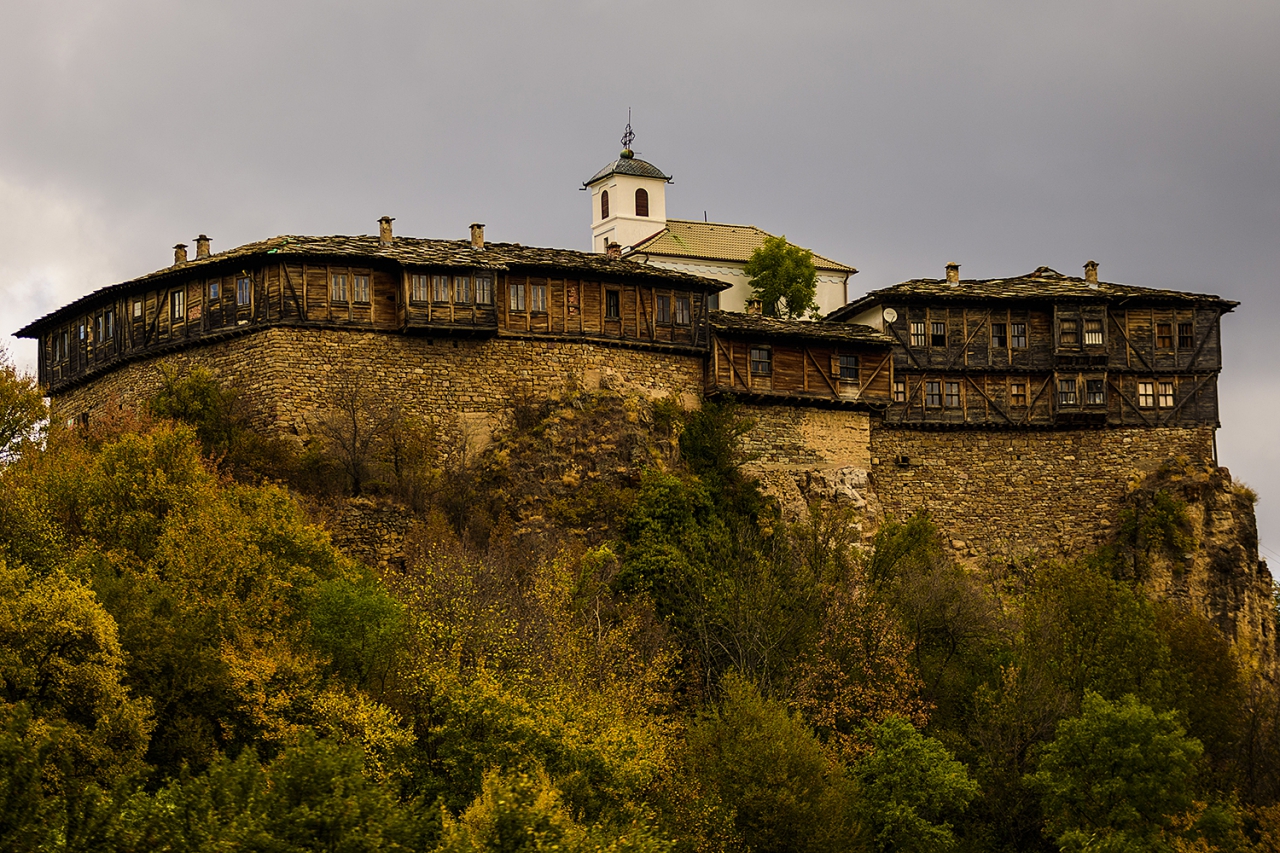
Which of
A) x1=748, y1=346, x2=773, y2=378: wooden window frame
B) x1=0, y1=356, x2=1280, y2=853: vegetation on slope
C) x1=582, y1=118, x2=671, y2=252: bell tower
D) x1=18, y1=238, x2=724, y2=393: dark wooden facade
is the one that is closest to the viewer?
x1=0, y1=356, x2=1280, y2=853: vegetation on slope

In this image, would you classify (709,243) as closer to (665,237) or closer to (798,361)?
(665,237)

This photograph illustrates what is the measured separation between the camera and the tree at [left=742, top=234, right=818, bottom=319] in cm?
7638

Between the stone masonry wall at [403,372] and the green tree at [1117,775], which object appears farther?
the stone masonry wall at [403,372]

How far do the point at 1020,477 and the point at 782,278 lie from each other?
52.3ft

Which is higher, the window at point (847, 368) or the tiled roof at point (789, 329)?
the tiled roof at point (789, 329)

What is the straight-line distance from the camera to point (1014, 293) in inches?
2621

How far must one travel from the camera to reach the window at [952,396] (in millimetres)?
65438

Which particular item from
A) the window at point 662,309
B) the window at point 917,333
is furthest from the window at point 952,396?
the window at point 662,309

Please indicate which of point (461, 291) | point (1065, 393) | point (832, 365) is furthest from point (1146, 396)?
point (461, 291)

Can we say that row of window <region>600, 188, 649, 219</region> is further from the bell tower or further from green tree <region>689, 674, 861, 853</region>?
green tree <region>689, 674, 861, 853</region>

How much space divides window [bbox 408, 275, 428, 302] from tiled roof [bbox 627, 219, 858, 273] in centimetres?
2328

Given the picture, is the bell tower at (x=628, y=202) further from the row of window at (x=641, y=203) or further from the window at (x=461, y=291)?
the window at (x=461, y=291)

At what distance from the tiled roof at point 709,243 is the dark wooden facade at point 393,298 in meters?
19.2

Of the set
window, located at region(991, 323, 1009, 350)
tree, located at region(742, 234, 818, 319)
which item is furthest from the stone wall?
tree, located at region(742, 234, 818, 319)
